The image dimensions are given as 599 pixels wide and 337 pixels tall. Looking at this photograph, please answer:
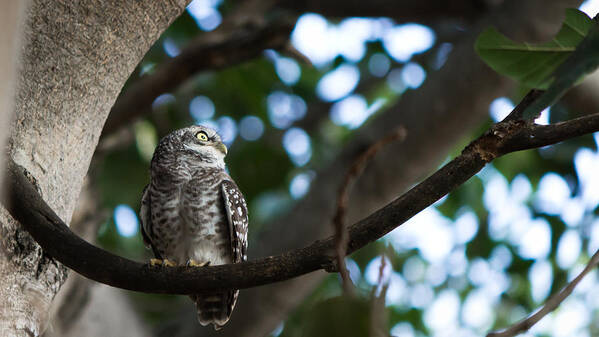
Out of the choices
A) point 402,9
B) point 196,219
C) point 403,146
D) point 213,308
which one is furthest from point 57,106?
point 402,9

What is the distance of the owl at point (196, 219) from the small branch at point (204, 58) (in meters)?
0.50

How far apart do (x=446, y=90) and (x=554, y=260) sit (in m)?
1.94

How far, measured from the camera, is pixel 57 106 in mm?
1975

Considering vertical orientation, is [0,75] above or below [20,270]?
above

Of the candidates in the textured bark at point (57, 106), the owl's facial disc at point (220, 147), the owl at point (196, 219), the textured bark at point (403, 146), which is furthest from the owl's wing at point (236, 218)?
the textured bark at point (57, 106)

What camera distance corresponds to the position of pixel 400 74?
22.7 feet

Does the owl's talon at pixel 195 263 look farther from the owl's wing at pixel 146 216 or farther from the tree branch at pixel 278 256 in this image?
the tree branch at pixel 278 256

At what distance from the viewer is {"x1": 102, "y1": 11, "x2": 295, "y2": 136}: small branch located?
3670 mm

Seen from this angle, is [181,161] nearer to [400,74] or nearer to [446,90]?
[446,90]

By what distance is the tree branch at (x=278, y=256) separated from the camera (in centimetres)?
163

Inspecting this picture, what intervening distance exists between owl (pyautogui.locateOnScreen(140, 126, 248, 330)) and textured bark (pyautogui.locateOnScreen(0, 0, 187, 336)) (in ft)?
4.28

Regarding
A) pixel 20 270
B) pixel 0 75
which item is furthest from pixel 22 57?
pixel 0 75

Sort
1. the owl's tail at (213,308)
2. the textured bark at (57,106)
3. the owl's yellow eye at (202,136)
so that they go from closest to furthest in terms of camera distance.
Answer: the textured bark at (57,106) < the owl's tail at (213,308) < the owl's yellow eye at (202,136)

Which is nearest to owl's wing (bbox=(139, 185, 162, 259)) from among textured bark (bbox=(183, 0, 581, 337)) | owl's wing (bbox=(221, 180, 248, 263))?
owl's wing (bbox=(221, 180, 248, 263))
